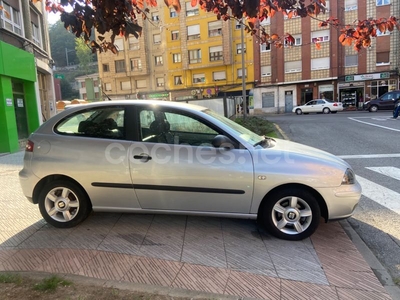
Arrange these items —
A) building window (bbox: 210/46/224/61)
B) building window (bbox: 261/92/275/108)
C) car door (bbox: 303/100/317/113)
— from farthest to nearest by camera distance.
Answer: building window (bbox: 210/46/224/61), building window (bbox: 261/92/275/108), car door (bbox: 303/100/317/113)

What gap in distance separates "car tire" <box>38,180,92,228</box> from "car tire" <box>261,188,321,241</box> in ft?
7.55

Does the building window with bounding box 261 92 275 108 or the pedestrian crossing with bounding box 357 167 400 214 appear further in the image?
the building window with bounding box 261 92 275 108

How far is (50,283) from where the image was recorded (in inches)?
107

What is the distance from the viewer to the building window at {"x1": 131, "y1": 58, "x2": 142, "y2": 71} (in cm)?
4400

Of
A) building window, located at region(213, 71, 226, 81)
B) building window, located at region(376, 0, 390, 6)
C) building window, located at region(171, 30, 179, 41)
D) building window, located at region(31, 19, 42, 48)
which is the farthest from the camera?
building window, located at region(171, 30, 179, 41)

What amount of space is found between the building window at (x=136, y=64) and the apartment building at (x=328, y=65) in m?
16.8

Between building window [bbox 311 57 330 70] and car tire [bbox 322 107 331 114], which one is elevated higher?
building window [bbox 311 57 330 70]

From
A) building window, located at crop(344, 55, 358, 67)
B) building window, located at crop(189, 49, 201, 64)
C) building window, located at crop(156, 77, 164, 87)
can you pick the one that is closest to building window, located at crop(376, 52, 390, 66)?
building window, located at crop(344, 55, 358, 67)

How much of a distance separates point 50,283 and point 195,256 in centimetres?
140

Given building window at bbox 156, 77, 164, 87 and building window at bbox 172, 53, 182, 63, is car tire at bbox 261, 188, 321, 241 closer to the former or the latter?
building window at bbox 172, 53, 182, 63

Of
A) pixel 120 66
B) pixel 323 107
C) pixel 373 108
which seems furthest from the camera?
pixel 120 66

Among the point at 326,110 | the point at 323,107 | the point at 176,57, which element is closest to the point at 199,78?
the point at 176,57

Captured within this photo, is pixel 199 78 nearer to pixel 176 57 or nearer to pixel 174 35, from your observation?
pixel 176 57

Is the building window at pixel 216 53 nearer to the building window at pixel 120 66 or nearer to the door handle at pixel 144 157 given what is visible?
the building window at pixel 120 66
